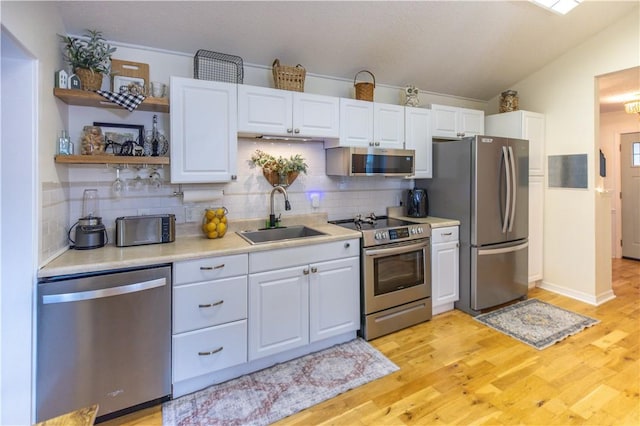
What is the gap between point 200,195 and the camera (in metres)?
2.53

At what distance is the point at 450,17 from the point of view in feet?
9.14

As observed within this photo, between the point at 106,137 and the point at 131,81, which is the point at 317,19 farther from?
the point at 106,137

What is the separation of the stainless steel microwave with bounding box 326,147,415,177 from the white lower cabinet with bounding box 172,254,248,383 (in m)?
1.30

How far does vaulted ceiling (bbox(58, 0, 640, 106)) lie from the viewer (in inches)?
90.0

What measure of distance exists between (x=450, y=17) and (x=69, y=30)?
2906 mm

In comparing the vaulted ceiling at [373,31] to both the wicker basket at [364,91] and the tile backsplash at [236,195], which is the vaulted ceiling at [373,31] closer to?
the wicker basket at [364,91]

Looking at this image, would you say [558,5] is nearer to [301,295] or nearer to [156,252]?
[301,295]

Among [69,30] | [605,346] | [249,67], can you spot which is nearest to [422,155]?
[249,67]

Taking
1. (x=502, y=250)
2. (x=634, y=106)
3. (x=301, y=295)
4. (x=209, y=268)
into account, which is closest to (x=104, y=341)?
(x=209, y=268)

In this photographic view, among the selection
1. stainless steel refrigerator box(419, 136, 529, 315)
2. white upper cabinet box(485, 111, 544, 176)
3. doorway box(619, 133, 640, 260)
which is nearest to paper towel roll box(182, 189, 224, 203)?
stainless steel refrigerator box(419, 136, 529, 315)

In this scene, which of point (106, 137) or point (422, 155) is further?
point (422, 155)

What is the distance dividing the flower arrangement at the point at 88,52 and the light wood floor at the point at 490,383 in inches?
86.6

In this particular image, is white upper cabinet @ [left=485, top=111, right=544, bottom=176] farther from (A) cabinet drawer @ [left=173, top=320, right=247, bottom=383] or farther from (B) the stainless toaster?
(B) the stainless toaster

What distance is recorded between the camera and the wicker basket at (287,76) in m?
2.69
